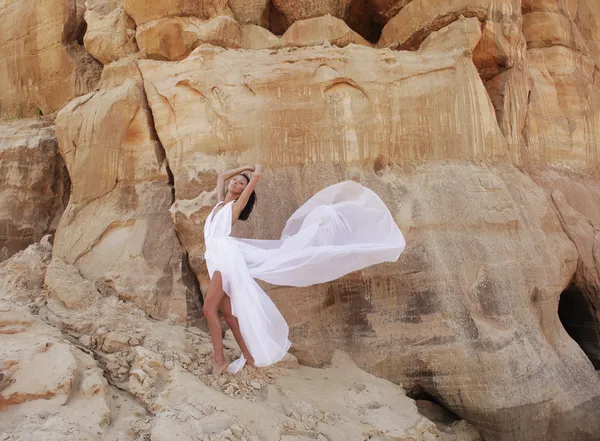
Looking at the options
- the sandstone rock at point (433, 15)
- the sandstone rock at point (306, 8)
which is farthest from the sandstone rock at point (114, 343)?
the sandstone rock at point (433, 15)

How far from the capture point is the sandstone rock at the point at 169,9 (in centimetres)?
588

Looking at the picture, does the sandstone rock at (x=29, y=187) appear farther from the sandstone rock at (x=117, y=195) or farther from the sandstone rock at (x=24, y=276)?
the sandstone rock at (x=24, y=276)

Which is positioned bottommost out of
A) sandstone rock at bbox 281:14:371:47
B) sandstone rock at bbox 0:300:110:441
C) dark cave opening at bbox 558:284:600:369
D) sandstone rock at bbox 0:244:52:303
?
dark cave opening at bbox 558:284:600:369

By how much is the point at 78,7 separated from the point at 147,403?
18.1 feet

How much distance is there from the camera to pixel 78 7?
708 cm

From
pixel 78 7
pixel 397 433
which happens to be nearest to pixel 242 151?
pixel 397 433

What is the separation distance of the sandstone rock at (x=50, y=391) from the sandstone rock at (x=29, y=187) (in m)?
2.68

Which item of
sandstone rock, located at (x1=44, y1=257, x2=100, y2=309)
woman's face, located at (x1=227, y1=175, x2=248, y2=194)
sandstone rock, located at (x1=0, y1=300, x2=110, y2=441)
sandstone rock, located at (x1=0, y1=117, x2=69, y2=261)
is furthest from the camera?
sandstone rock, located at (x1=0, y1=117, x2=69, y2=261)

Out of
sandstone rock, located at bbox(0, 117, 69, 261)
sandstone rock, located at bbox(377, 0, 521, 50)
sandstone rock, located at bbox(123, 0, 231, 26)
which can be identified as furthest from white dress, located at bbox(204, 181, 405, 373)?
sandstone rock, located at bbox(0, 117, 69, 261)

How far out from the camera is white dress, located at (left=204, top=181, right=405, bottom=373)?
378 centimetres

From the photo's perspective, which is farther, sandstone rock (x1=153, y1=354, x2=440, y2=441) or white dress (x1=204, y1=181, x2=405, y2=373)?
white dress (x1=204, y1=181, x2=405, y2=373)

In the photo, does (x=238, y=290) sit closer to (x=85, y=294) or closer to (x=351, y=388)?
(x=351, y=388)

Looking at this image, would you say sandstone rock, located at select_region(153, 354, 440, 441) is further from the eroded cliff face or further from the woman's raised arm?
the woman's raised arm

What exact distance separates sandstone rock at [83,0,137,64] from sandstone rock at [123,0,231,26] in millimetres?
182
